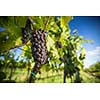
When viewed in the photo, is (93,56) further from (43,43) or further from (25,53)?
(25,53)

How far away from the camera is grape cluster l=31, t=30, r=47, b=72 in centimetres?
228

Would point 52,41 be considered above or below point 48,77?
above

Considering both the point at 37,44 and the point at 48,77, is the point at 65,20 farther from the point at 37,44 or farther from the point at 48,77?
the point at 48,77

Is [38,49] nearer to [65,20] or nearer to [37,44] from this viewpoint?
[37,44]

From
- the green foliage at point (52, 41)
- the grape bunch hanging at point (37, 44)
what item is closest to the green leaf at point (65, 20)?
the green foliage at point (52, 41)

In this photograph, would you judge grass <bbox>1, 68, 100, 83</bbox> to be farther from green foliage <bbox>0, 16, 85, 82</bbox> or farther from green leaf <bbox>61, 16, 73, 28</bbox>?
green leaf <bbox>61, 16, 73, 28</bbox>

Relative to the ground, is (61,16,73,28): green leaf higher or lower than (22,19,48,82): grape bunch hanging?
higher

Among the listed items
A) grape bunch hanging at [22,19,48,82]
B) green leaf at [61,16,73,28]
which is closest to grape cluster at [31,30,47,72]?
grape bunch hanging at [22,19,48,82]

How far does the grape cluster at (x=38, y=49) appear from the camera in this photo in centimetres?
228

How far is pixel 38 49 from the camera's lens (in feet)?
7.47

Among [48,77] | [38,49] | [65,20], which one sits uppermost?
[65,20]

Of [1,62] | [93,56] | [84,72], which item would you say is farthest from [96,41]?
[1,62]

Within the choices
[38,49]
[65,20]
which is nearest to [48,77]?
[38,49]
